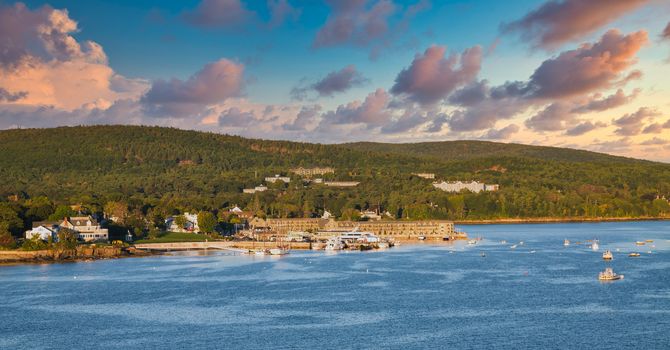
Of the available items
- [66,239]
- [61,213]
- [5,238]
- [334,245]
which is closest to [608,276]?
[334,245]

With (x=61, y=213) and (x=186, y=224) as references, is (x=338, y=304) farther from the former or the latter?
(x=186, y=224)

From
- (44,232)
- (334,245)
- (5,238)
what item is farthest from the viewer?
(334,245)

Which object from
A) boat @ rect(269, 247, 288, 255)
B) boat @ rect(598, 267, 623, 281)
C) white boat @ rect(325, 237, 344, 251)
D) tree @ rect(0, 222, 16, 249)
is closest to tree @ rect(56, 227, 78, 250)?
tree @ rect(0, 222, 16, 249)

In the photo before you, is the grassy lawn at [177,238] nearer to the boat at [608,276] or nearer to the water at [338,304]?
the water at [338,304]

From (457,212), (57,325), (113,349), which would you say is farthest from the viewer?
(457,212)

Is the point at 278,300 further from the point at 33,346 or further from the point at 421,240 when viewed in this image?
the point at 421,240

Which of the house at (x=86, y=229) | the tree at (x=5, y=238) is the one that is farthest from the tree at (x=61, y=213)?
the tree at (x=5, y=238)

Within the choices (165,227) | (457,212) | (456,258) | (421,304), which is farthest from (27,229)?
(457,212)
